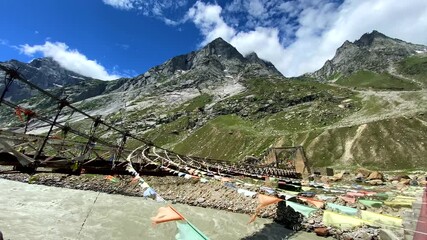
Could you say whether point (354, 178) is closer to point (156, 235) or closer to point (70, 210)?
point (156, 235)

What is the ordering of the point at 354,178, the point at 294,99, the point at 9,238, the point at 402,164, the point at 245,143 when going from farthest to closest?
the point at 294,99, the point at 245,143, the point at 402,164, the point at 354,178, the point at 9,238

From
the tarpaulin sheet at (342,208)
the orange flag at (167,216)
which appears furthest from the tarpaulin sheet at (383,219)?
the orange flag at (167,216)

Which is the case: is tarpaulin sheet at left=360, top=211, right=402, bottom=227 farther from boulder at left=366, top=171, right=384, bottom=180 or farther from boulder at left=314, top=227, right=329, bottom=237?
boulder at left=366, top=171, right=384, bottom=180

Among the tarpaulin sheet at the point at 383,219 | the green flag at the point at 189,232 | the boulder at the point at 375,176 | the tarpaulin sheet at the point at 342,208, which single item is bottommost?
the green flag at the point at 189,232

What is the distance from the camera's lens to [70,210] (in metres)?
44.6

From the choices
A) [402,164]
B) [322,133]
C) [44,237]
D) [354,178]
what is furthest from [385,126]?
[44,237]

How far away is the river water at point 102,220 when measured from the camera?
3400 centimetres

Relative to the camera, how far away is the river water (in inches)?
1339

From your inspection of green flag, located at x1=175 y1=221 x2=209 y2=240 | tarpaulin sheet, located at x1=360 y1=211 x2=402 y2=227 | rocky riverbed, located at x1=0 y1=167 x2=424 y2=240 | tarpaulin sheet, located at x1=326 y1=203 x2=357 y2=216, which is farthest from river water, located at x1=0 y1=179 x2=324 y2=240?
green flag, located at x1=175 y1=221 x2=209 y2=240

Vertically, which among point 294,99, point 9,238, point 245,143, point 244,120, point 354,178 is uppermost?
point 294,99

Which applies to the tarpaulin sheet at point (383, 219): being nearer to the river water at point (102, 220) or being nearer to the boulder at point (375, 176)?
the river water at point (102, 220)

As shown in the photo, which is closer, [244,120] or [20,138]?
[20,138]

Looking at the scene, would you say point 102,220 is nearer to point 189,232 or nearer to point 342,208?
point 342,208

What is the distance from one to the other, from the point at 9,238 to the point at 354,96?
604 ft
